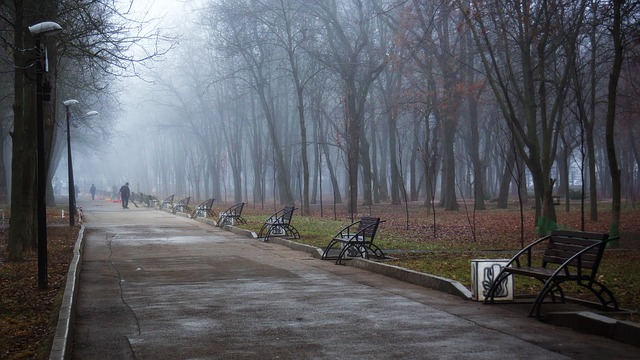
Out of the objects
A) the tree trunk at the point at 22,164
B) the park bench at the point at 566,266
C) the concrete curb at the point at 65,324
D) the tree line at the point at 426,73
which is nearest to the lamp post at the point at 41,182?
the concrete curb at the point at 65,324

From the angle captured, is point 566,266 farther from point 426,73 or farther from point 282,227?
point 426,73

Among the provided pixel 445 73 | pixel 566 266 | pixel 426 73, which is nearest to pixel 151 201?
pixel 426 73

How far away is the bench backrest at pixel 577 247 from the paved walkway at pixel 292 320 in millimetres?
970

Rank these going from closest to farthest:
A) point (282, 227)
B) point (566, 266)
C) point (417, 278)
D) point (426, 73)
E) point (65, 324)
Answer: point (65, 324)
point (566, 266)
point (417, 278)
point (282, 227)
point (426, 73)

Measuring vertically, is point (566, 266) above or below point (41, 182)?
below

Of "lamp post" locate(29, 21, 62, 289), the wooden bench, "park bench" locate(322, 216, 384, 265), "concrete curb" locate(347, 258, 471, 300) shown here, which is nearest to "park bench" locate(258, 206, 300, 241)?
"park bench" locate(322, 216, 384, 265)

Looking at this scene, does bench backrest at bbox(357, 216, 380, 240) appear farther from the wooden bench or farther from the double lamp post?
the wooden bench

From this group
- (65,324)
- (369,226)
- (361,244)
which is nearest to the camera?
(65,324)

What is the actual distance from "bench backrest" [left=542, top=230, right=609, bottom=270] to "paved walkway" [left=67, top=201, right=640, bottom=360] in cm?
97

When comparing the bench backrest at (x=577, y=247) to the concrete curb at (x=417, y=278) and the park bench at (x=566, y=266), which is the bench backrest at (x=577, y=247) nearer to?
the park bench at (x=566, y=266)

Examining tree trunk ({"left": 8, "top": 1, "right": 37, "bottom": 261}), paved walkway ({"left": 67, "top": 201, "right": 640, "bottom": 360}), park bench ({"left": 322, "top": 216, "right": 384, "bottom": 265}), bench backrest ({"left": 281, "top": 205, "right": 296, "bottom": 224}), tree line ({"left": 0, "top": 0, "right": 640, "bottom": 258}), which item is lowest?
paved walkway ({"left": 67, "top": 201, "right": 640, "bottom": 360})

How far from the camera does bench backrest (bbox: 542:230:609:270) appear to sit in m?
10.5

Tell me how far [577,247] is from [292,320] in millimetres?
3828

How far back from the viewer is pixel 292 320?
10.9m
